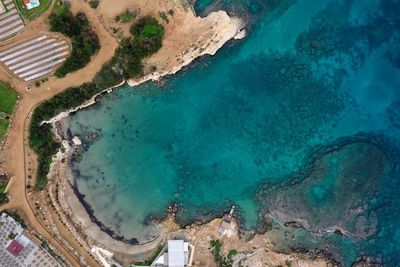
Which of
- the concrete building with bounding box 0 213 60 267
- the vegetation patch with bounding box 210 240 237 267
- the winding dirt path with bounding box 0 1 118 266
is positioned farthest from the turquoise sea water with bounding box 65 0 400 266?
the concrete building with bounding box 0 213 60 267

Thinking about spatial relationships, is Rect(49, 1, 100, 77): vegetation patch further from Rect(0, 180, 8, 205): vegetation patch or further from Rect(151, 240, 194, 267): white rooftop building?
Rect(151, 240, 194, 267): white rooftop building

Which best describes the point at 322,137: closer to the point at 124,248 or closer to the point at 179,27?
the point at 179,27

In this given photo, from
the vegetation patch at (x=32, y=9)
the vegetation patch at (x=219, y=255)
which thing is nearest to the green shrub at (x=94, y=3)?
the vegetation patch at (x=32, y=9)

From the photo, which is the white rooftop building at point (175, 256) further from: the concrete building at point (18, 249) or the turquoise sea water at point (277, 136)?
the concrete building at point (18, 249)

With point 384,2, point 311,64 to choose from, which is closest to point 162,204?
point 311,64

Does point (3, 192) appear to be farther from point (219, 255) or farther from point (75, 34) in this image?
point (219, 255)

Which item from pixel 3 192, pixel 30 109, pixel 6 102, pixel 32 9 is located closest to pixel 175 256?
pixel 3 192

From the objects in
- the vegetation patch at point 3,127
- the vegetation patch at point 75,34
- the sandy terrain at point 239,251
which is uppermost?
the vegetation patch at point 75,34
